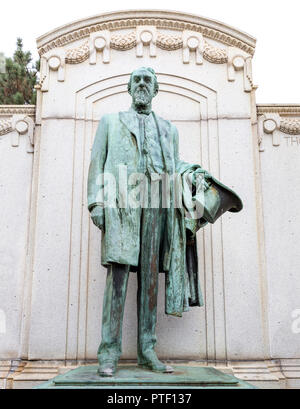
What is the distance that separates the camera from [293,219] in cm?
544

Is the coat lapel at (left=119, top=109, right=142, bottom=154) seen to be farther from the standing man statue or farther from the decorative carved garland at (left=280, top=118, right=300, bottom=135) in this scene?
the decorative carved garland at (left=280, top=118, right=300, bottom=135)

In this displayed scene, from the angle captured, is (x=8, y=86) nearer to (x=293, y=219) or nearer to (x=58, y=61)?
(x=58, y=61)

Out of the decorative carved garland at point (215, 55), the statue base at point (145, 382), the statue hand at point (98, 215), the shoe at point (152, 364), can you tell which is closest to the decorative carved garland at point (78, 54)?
the decorative carved garland at point (215, 55)

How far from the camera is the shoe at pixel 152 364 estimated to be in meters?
3.88

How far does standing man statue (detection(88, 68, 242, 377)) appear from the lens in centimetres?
408

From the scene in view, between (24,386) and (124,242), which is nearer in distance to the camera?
(124,242)

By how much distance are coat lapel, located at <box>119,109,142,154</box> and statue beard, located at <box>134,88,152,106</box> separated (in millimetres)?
117

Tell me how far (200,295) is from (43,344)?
1.63 meters

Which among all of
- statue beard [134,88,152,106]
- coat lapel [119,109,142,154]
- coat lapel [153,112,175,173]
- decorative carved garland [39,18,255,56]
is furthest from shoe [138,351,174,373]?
decorative carved garland [39,18,255,56]

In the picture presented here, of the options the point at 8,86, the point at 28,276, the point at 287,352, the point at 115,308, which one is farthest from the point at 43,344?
the point at 8,86

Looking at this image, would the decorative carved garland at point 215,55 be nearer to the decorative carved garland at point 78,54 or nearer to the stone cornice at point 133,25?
the stone cornice at point 133,25

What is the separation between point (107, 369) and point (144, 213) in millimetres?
1317

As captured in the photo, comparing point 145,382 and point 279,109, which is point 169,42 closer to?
point 279,109

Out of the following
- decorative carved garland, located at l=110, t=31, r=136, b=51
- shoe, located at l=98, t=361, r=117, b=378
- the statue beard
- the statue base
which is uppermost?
decorative carved garland, located at l=110, t=31, r=136, b=51
